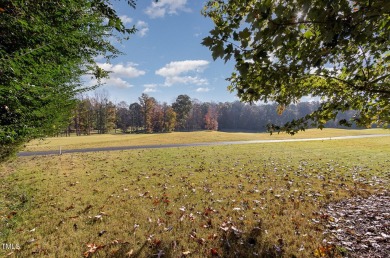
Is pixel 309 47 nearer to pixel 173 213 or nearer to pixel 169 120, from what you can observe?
pixel 173 213

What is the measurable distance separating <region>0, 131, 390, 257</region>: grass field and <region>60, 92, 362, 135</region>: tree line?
46606 mm

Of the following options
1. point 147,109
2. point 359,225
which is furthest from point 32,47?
point 147,109

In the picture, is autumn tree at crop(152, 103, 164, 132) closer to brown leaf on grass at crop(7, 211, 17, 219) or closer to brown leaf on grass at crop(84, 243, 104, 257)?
brown leaf on grass at crop(7, 211, 17, 219)

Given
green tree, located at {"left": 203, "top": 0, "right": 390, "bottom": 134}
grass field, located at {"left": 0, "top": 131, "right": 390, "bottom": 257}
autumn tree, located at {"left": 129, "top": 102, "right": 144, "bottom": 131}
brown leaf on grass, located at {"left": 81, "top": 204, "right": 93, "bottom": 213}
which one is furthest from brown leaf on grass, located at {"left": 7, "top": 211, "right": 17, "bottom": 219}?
autumn tree, located at {"left": 129, "top": 102, "right": 144, "bottom": 131}

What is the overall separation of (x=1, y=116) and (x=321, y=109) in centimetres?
657

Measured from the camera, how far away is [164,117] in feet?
265

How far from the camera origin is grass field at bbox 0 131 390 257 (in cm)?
398

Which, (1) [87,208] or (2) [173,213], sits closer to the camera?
(2) [173,213]

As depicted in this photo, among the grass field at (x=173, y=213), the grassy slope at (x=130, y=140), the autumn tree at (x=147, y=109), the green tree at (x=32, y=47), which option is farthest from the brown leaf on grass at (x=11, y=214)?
the autumn tree at (x=147, y=109)

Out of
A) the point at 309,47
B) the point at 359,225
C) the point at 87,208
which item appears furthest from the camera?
the point at 87,208

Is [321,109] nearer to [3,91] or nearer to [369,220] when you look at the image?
[369,220]

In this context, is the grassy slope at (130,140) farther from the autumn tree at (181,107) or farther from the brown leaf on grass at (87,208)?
the autumn tree at (181,107)

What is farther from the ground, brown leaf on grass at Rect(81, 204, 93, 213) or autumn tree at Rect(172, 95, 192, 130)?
autumn tree at Rect(172, 95, 192, 130)

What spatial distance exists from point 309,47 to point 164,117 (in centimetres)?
7870
